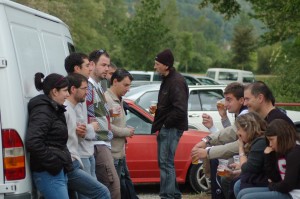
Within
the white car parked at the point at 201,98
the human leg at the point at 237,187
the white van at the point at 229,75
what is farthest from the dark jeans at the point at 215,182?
the white van at the point at 229,75

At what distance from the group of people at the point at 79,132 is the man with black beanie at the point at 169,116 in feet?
2.45

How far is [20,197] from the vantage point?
533 centimetres

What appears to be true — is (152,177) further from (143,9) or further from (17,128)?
(143,9)

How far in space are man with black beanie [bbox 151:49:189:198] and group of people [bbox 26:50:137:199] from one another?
748mm

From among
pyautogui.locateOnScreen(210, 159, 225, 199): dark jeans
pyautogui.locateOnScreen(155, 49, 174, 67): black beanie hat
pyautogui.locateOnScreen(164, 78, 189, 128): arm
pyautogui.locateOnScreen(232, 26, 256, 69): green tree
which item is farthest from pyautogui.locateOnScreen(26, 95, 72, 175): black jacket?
pyautogui.locateOnScreen(232, 26, 256, 69): green tree

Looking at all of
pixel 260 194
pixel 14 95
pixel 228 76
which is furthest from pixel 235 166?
pixel 228 76

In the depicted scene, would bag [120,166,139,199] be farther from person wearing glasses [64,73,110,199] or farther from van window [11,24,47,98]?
van window [11,24,47,98]

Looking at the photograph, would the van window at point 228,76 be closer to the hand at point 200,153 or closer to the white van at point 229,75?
the white van at point 229,75

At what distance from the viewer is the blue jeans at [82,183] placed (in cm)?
616

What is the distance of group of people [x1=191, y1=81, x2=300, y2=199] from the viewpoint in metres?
5.70

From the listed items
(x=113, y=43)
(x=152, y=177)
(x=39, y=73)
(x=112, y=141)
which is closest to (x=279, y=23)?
(x=152, y=177)

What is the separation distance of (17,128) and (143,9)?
35079 millimetres

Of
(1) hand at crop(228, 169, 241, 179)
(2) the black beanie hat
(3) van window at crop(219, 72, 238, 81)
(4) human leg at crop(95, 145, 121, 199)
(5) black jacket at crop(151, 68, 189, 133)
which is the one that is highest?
(2) the black beanie hat

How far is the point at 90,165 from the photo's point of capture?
6.61 m
